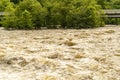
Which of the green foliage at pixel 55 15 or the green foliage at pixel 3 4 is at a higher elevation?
the green foliage at pixel 3 4

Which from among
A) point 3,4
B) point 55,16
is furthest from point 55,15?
point 3,4

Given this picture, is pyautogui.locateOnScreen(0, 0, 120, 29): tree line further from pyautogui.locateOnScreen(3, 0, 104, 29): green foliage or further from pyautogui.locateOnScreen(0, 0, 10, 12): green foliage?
pyautogui.locateOnScreen(0, 0, 10, 12): green foliage

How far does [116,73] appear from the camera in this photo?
44.8 ft

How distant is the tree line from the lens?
3169 centimetres

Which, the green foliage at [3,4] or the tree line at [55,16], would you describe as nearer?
the tree line at [55,16]

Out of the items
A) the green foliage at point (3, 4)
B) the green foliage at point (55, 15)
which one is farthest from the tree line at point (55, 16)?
the green foliage at point (3, 4)

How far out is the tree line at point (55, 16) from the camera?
31688 millimetres

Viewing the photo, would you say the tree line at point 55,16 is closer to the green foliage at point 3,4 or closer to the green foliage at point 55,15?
the green foliage at point 55,15

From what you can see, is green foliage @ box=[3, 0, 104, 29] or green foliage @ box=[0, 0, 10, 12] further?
green foliage @ box=[0, 0, 10, 12]

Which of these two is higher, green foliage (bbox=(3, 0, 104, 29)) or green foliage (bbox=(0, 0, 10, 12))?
green foliage (bbox=(0, 0, 10, 12))

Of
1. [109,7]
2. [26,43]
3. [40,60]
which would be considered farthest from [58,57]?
[109,7]

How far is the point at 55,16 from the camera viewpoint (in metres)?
32.0

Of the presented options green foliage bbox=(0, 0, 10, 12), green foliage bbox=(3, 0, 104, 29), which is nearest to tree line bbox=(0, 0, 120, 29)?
green foliage bbox=(3, 0, 104, 29)

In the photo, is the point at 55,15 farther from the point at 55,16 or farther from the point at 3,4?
Answer: the point at 3,4
